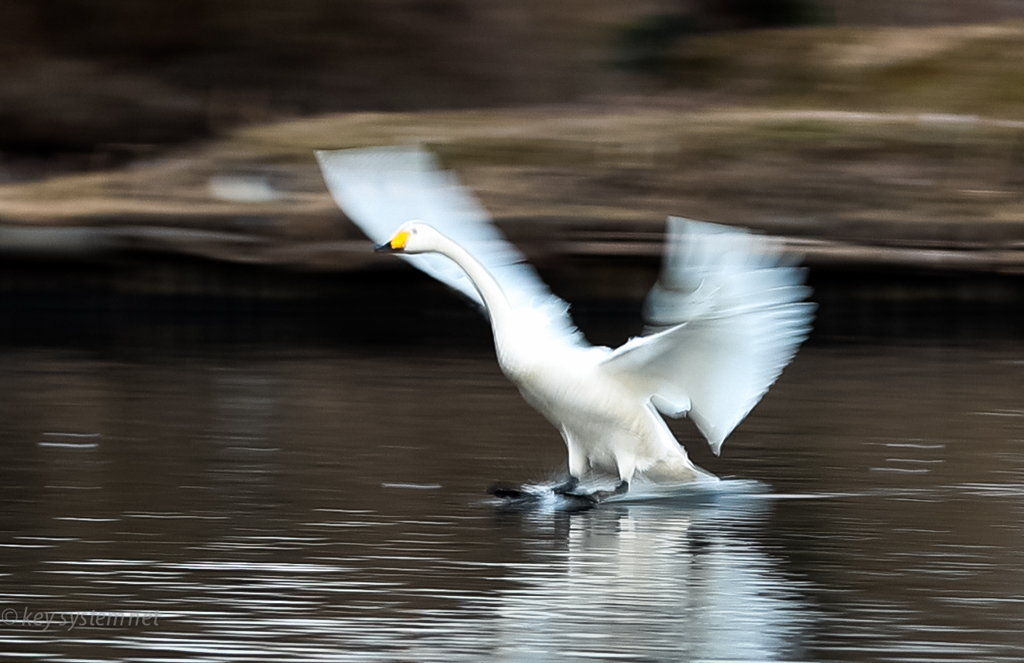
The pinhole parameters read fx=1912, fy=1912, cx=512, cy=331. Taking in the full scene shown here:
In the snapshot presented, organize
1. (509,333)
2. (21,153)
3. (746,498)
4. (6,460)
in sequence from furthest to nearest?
(21,153) < (6,460) < (746,498) < (509,333)

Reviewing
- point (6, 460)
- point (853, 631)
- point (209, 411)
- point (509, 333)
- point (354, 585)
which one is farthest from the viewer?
point (209, 411)

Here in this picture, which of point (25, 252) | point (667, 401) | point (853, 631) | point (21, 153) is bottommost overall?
point (853, 631)

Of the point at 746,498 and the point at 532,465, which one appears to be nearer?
the point at 746,498

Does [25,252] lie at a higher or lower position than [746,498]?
higher

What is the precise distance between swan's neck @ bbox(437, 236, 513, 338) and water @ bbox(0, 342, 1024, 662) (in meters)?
0.82

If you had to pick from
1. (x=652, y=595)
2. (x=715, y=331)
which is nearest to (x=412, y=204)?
(x=715, y=331)

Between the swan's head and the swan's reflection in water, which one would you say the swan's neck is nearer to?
the swan's head

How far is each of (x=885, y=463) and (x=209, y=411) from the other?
432 centimetres

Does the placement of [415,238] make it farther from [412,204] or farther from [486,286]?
[412,204]

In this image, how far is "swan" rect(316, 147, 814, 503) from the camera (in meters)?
7.55

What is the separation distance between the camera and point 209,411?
467 inches

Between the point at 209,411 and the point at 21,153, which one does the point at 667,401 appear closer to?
the point at 209,411

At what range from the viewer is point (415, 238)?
27.8 ft

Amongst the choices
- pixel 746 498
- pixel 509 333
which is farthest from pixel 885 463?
pixel 509 333
